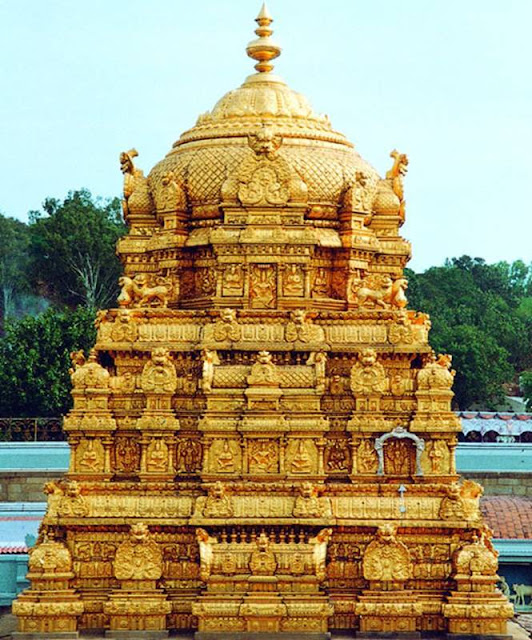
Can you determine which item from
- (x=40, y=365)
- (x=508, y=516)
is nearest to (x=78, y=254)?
(x=40, y=365)

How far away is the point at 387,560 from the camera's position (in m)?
18.5

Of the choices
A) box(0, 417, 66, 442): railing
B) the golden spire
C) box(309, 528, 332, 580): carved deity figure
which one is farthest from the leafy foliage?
box(309, 528, 332, 580): carved deity figure

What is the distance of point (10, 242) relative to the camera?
53188 millimetres

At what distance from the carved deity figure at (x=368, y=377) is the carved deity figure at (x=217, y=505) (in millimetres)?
2165

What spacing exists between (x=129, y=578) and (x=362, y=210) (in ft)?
19.6

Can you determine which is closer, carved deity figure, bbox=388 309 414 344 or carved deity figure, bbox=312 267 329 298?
carved deity figure, bbox=388 309 414 344

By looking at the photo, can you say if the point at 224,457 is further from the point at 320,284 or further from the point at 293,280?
the point at 320,284

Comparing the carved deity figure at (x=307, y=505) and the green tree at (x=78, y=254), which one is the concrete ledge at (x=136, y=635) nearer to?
the carved deity figure at (x=307, y=505)

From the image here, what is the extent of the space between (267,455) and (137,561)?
2.11 metres

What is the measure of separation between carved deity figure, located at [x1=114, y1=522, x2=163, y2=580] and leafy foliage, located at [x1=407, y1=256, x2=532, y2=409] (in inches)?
1109

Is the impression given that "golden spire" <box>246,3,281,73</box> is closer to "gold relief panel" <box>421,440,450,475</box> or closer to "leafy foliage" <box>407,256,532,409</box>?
"gold relief panel" <box>421,440,450,475</box>

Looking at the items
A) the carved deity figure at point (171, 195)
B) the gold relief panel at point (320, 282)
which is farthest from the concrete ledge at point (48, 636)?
the carved deity figure at point (171, 195)

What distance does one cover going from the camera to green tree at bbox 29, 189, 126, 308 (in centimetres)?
5038

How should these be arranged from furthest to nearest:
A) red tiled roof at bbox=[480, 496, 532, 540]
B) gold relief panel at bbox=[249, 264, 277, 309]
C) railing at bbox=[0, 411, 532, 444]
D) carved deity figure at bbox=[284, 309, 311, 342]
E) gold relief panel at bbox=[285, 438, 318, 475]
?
railing at bbox=[0, 411, 532, 444], red tiled roof at bbox=[480, 496, 532, 540], gold relief panel at bbox=[249, 264, 277, 309], carved deity figure at bbox=[284, 309, 311, 342], gold relief panel at bbox=[285, 438, 318, 475]
